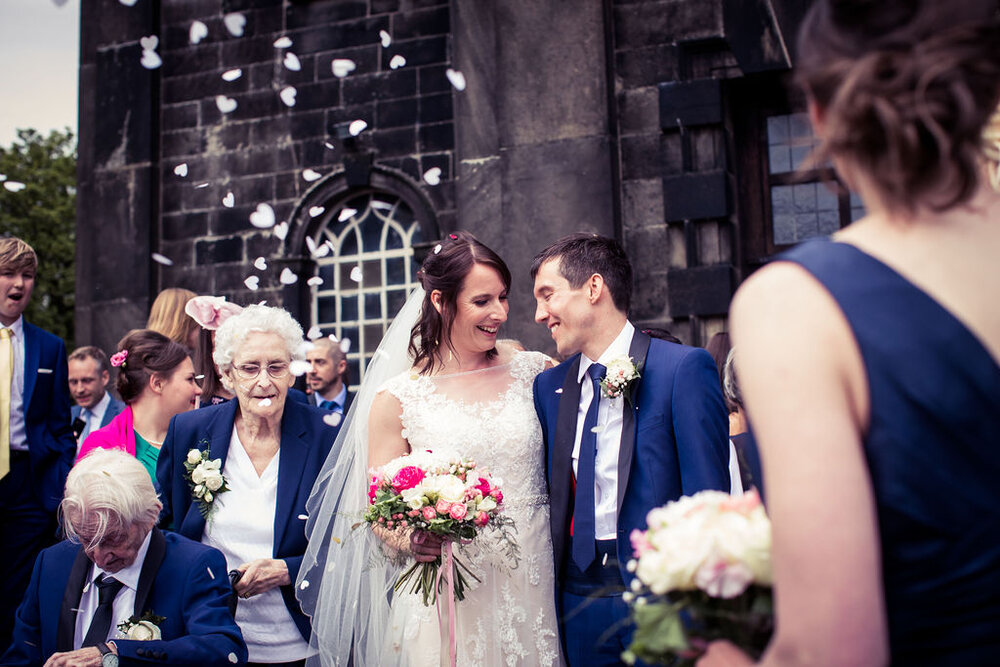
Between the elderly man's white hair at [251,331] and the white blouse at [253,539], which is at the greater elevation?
the elderly man's white hair at [251,331]

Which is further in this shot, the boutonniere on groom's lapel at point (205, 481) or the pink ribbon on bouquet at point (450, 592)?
the boutonniere on groom's lapel at point (205, 481)

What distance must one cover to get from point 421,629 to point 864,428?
118 inches

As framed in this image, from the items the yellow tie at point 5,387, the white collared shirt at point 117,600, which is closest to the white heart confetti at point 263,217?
the yellow tie at point 5,387

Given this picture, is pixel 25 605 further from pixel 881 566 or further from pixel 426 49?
pixel 426 49

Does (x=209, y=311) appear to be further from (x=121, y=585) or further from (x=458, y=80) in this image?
(x=458, y=80)

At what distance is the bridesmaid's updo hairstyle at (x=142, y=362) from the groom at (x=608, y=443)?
2505 mm

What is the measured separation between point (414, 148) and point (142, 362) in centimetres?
501

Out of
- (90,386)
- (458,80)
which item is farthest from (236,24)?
(90,386)

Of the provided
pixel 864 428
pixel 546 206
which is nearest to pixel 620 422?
pixel 864 428

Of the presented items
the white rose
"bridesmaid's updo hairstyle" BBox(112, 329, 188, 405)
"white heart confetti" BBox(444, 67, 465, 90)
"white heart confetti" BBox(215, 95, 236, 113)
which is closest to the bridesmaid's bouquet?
the white rose

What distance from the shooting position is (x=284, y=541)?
4.50 metres

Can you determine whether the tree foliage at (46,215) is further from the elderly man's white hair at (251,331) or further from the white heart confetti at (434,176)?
the elderly man's white hair at (251,331)

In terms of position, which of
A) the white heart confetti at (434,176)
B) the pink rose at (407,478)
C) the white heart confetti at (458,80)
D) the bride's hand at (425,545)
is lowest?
the bride's hand at (425,545)

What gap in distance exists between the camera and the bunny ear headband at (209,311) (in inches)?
234
